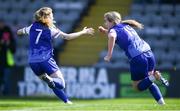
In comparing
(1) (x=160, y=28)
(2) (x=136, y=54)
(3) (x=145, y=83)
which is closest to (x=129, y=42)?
(2) (x=136, y=54)

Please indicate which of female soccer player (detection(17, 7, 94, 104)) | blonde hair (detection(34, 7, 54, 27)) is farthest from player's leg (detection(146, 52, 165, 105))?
blonde hair (detection(34, 7, 54, 27))

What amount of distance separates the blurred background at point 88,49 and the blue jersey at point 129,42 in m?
6.76

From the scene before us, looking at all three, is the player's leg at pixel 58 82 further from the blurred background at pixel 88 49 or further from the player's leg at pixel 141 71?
the blurred background at pixel 88 49

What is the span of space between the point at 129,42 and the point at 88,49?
9.98 m

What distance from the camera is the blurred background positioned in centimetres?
2169

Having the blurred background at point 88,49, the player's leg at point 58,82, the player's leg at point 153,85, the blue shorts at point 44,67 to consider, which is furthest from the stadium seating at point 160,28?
the player's leg at point 153,85

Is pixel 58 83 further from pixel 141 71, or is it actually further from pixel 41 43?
pixel 141 71

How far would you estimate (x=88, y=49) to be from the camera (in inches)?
963

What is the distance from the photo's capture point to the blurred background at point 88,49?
71.2ft

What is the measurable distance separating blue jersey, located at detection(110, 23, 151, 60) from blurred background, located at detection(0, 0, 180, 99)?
22.2 ft

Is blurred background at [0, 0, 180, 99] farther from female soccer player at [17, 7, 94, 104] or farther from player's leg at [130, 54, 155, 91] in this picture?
player's leg at [130, 54, 155, 91]

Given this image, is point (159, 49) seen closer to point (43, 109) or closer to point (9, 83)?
point (9, 83)

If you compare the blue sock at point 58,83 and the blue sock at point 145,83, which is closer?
the blue sock at point 145,83

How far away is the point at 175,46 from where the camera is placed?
952 inches
